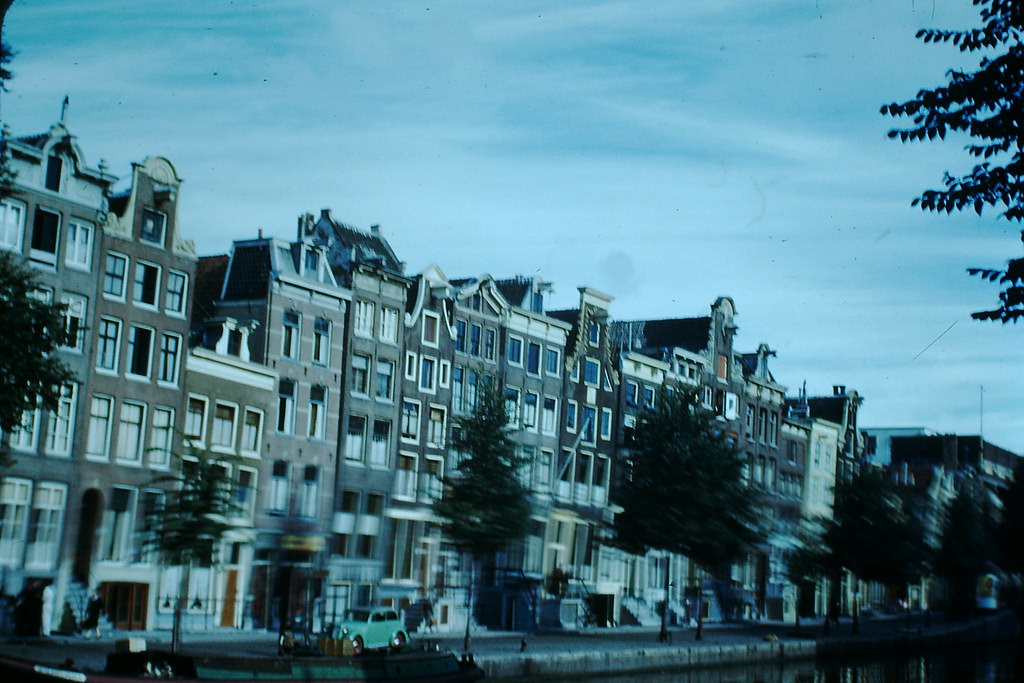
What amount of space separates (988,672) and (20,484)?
45.3 meters

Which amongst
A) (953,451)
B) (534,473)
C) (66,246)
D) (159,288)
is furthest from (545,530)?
(953,451)

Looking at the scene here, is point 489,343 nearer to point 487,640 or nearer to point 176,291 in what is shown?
point 487,640

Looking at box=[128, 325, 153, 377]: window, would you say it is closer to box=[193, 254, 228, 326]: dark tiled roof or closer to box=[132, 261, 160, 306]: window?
box=[132, 261, 160, 306]: window

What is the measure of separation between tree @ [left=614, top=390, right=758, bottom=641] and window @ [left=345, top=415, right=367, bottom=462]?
1403cm

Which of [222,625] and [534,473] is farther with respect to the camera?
[534,473]

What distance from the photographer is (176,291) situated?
2128 inches

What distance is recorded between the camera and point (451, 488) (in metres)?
59.6

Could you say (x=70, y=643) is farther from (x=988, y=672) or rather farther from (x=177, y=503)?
(x=988, y=672)

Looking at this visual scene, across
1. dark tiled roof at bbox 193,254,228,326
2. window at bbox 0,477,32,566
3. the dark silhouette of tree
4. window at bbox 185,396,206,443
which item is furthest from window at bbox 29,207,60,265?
the dark silhouette of tree

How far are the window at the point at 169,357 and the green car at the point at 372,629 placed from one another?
10.9m

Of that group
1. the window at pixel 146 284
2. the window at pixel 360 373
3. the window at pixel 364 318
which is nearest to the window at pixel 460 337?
the window at pixel 364 318

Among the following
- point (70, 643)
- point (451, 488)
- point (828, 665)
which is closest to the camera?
point (70, 643)

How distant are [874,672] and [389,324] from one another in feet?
88.2

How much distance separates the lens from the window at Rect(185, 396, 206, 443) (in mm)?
54562
